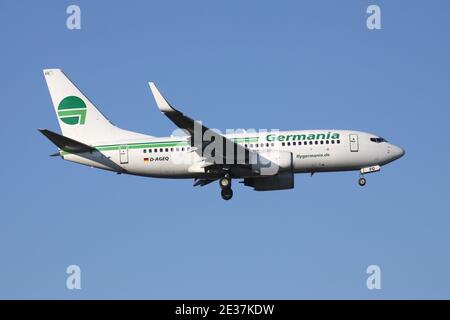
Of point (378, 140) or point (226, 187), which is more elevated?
point (378, 140)

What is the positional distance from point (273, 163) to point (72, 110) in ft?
49.9

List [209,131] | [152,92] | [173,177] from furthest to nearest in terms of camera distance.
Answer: [173,177] → [209,131] → [152,92]

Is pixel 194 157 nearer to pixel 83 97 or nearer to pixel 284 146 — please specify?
pixel 284 146

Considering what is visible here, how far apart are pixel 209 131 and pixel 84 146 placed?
8.95 metres

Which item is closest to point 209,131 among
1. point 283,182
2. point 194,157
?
point 194,157

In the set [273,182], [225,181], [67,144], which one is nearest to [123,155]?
[67,144]

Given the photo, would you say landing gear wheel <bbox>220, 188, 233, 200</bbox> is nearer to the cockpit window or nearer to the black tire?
the black tire

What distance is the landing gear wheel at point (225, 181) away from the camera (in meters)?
60.7

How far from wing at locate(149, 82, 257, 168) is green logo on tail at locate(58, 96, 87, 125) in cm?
922

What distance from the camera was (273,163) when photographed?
59.4 metres

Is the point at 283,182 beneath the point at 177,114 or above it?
beneath

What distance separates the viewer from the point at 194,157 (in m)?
60.9

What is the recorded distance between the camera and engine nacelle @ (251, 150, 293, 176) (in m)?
59.3

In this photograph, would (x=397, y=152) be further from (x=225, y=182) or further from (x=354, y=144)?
(x=225, y=182)
